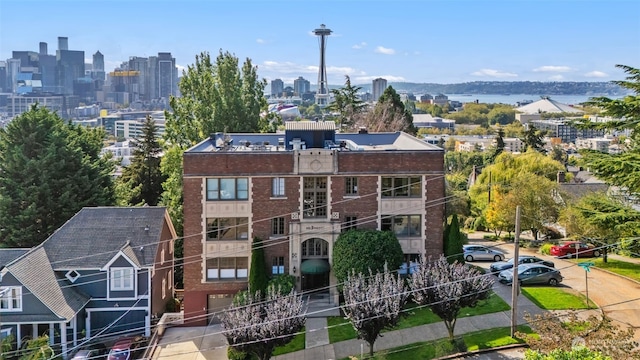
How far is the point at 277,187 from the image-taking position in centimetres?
3616

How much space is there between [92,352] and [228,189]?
10931 mm

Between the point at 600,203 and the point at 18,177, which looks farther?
the point at 18,177

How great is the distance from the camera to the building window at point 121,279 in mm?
36094

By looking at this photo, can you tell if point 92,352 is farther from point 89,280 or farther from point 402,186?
point 402,186

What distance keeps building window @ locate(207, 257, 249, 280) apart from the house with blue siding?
3.30 m

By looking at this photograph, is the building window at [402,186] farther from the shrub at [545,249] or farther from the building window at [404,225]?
the shrub at [545,249]

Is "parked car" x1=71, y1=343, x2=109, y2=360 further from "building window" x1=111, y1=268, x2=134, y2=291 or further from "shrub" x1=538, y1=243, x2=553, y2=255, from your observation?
"shrub" x1=538, y1=243, x2=553, y2=255

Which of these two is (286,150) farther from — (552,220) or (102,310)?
(552,220)

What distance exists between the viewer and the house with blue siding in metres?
33.5

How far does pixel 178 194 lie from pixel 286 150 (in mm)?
16802

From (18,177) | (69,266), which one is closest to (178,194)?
(18,177)

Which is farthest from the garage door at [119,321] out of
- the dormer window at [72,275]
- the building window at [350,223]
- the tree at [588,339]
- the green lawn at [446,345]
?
the tree at [588,339]

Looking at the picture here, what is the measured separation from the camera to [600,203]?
1330 inches

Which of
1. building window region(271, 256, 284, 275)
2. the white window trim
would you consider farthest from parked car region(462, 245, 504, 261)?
the white window trim
